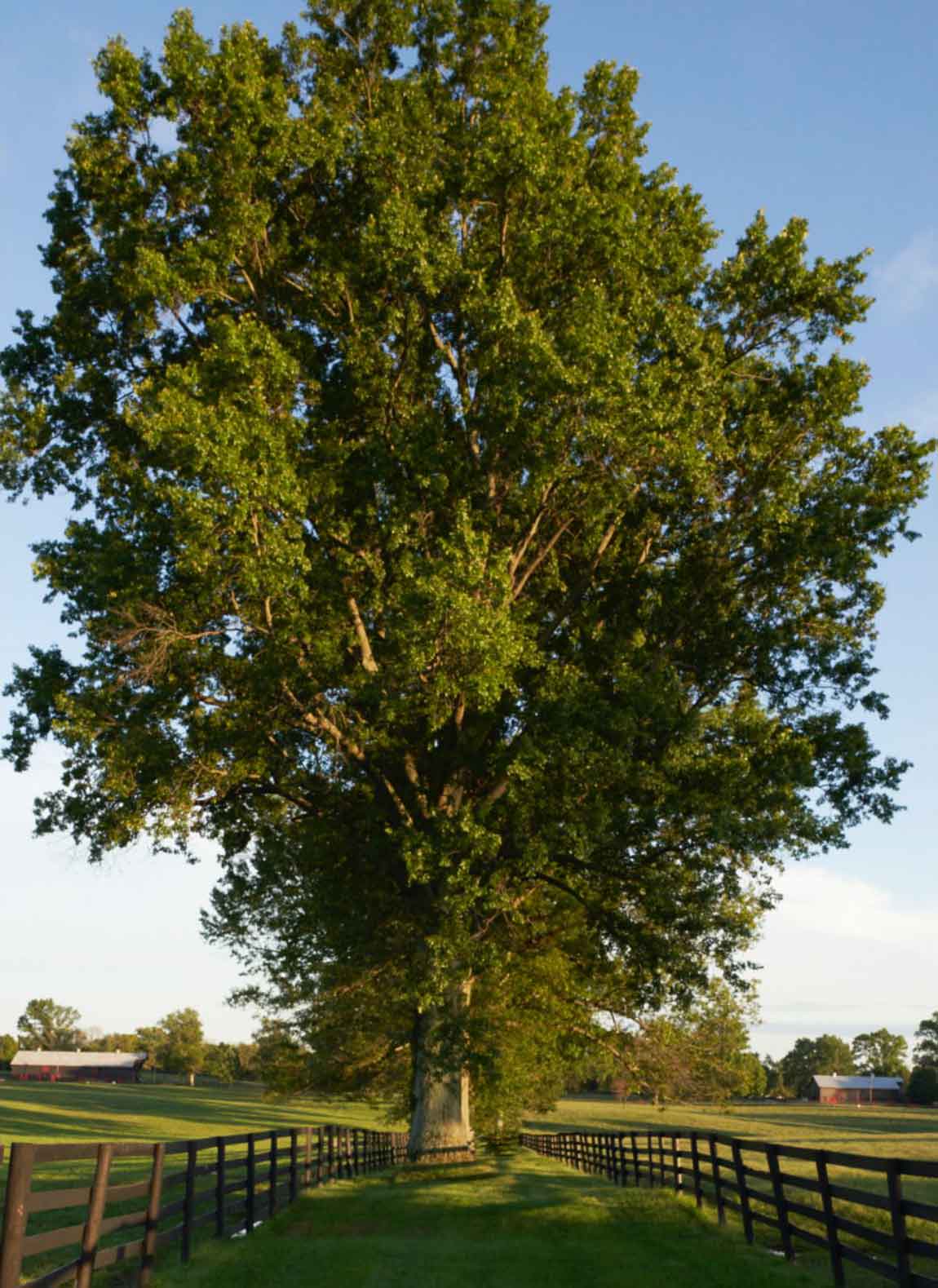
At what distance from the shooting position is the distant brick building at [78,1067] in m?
167

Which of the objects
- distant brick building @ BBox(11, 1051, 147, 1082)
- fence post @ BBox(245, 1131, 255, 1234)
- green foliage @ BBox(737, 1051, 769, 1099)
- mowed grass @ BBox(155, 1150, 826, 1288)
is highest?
distant brick building @ BBox(11, 1051, 147, 1082)

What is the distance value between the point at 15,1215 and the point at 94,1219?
234cm

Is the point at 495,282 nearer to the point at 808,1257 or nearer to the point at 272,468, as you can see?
the point at 272,468

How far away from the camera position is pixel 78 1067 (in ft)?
561

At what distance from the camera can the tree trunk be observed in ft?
88.5

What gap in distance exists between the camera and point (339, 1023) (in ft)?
125

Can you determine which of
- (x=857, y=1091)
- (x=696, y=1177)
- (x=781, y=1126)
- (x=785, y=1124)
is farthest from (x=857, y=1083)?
(x=696, y=1177)

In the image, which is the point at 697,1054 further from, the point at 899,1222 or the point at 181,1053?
the point at 181,1053

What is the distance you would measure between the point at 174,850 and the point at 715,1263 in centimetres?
1630

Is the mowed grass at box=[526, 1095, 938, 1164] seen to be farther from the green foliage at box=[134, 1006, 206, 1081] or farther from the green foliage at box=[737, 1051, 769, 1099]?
the green foliage at box=[134, 1006, 206, 1081]

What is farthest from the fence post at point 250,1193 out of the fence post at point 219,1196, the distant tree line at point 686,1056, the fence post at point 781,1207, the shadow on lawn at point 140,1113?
the shadow on lawn at point 140,1113

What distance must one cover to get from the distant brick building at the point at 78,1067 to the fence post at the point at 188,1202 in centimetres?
16476

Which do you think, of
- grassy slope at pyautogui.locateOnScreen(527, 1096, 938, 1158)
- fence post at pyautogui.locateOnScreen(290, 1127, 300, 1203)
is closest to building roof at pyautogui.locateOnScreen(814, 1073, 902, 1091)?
grassy slope at pyautogui.locateOnScreen(527, 1096, 938, 1158)

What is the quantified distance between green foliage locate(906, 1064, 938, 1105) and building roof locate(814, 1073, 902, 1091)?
1810cm
